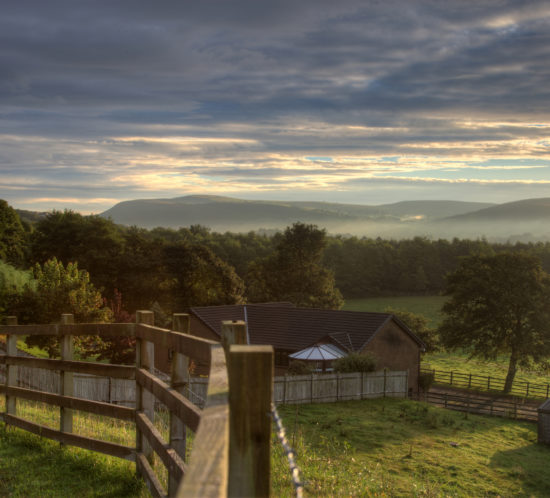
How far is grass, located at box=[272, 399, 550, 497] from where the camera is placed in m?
9.99

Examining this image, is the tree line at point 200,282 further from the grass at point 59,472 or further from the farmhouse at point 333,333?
the grass at point 59,472

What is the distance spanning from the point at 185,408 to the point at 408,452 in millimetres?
15647

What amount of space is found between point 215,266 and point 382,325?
2528 cm

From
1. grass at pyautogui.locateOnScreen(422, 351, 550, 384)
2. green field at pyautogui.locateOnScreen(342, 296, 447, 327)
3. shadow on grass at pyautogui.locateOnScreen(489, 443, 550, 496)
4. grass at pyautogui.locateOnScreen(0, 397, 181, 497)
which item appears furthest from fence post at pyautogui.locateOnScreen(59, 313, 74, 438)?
green field at pyautogui.locateOnScreen(342, 296, 447, 327)

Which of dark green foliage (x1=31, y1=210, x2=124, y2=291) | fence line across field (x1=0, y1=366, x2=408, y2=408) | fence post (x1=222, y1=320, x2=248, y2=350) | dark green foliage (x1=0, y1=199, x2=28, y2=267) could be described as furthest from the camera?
dark green foliage (x1=0, y1=199, x2=28, y2=267)

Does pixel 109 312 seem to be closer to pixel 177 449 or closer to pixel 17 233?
pixel 177 449

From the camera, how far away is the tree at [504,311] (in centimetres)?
4375

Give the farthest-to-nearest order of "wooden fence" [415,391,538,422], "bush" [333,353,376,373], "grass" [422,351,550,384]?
"grass" [422,351,550,384], "wooden fence" [415,391,538,422], "bush" [333,353,376,373]

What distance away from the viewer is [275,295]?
214ft

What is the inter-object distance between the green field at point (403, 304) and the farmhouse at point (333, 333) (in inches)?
1488

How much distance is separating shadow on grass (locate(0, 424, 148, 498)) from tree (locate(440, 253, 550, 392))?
41.1m

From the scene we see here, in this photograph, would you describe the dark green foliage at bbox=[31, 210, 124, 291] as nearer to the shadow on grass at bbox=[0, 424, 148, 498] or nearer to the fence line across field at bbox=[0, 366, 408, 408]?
the fence line across field at bbox=[0, 366, 408, 408]

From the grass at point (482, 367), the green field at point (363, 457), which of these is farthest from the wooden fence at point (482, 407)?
the grass at point (482, 367)

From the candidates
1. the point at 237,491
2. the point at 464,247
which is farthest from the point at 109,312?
the point at 464,247
